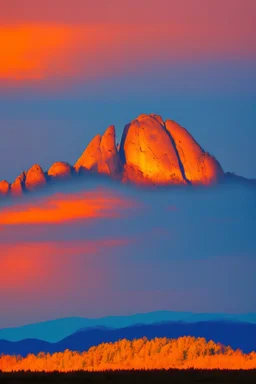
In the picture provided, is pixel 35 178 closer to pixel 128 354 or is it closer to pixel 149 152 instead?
pixel 149 152

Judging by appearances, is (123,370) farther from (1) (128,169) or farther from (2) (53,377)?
(1) (128,169)

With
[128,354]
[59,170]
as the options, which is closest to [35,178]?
[59,170]

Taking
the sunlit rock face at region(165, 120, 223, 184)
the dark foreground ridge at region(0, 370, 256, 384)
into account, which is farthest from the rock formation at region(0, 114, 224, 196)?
the dark foreground ridge at region(0, 370, 256, 384)

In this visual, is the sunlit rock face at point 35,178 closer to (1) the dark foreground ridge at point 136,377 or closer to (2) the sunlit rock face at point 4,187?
(2) the sunlit rock face at point 4,187

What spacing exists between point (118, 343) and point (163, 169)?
178ft

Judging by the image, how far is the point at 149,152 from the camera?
17950 cm

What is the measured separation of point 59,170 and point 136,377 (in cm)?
15305

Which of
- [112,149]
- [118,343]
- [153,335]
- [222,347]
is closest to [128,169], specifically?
[112,149]

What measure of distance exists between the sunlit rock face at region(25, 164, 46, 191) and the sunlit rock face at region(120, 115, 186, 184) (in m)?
17.7

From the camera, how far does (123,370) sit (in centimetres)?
4144

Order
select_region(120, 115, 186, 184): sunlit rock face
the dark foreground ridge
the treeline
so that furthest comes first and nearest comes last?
select_region(120, 115, 186, 184): sunlit rock face
the treeline
the dark foreground ridge

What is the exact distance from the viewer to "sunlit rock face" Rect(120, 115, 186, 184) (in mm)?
179375

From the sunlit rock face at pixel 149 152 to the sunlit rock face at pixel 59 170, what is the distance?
14.0 metres

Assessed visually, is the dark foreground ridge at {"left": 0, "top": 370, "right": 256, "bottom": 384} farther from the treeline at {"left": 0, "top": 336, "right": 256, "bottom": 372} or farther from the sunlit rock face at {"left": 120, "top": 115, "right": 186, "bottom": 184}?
the sunlit rock face at {"left": 120, "top": 115, "right": 186, "bottom": 184}
